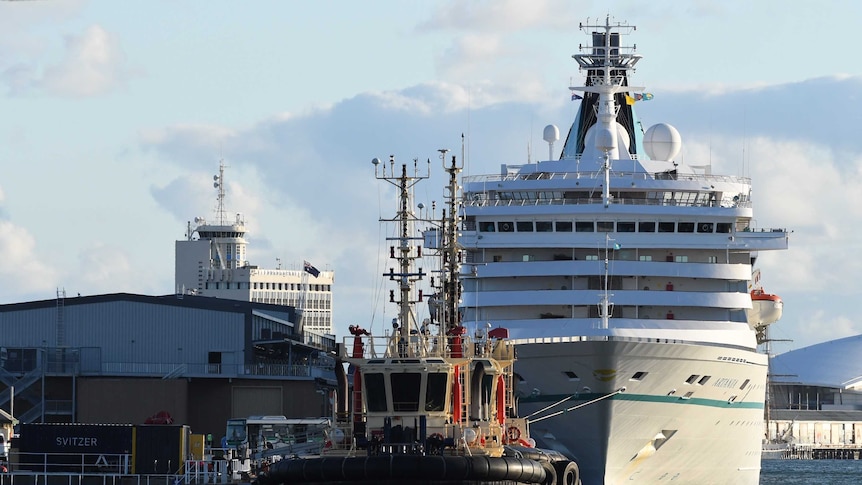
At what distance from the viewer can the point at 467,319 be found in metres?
76.1

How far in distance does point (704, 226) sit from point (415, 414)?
30108 mm

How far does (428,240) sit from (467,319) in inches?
210

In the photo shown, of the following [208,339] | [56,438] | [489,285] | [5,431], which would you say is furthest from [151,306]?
[56,438]

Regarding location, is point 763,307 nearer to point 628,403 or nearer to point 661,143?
point 661,143

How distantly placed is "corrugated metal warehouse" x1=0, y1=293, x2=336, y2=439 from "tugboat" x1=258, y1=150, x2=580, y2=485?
37911 millimetres

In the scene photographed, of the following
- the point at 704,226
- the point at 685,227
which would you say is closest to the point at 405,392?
the point at 685,227

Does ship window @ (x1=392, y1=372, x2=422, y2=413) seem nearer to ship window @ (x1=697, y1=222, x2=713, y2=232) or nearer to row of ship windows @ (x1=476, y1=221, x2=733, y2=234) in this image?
row of ship windows @ (x1=476, y1=221, x2=733, y2=234)

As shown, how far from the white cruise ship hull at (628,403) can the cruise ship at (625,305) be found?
0.05 metres

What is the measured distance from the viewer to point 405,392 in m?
51.1

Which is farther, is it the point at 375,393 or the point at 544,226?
the point at 544,226

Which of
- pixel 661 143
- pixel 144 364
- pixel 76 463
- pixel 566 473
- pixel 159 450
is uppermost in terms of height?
pixel 661 143

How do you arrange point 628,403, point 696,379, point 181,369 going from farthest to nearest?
point 181,369 → point 696,379 → point 628,403

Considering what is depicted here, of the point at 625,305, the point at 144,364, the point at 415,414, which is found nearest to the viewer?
the point at 415,414

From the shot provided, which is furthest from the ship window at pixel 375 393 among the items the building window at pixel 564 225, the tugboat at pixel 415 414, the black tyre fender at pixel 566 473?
the building window at pixel 564 225
